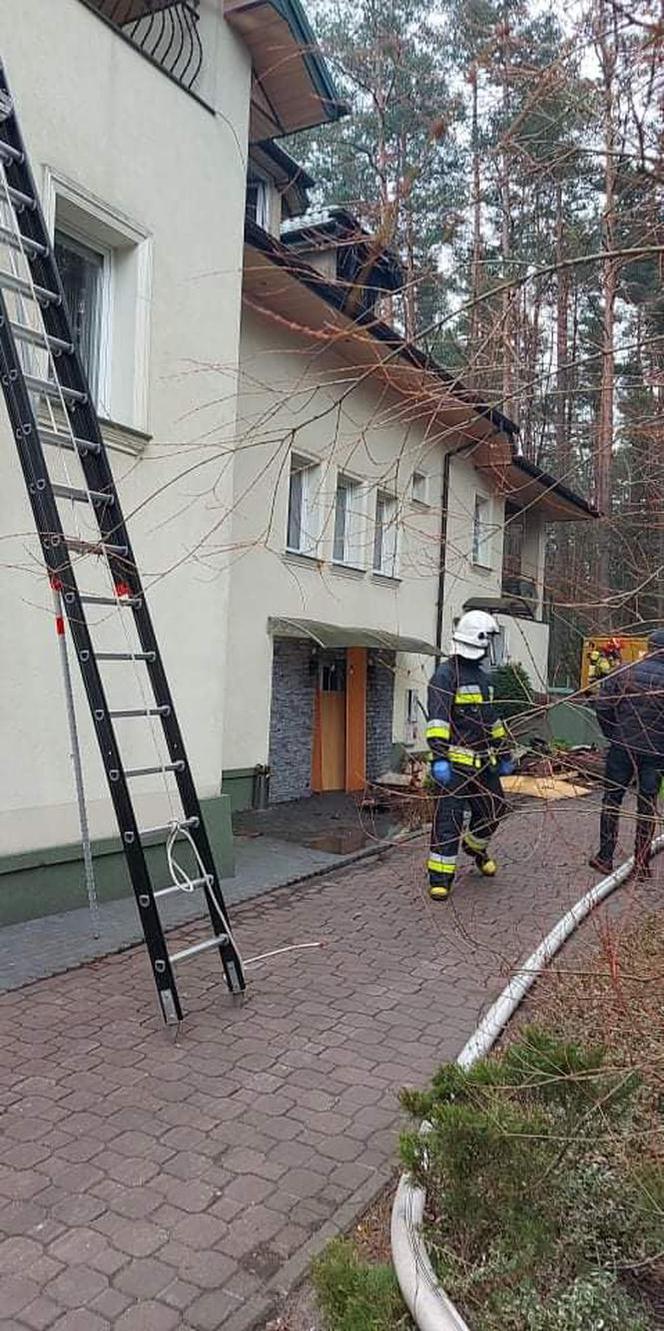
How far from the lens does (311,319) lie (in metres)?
9.89

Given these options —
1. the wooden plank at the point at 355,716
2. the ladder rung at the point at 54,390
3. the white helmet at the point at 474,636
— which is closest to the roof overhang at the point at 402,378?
the ladder rung at the point at 54,390

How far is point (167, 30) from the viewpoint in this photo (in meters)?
7.62

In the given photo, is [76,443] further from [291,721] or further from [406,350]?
[291,721]

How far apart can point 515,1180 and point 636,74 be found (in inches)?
121

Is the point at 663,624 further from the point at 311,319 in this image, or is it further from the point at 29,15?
the point at 311,319

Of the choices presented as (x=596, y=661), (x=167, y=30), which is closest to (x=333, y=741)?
(x=167, y=30)

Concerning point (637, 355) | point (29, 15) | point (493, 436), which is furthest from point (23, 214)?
point (637, 355)

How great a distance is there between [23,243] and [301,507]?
23.7 feet

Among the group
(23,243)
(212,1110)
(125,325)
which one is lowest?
(212,1110)

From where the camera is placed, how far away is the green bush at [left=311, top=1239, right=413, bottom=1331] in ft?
7.55

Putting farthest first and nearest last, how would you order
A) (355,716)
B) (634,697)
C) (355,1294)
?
(355,716)
(634,697)
(355,1294)

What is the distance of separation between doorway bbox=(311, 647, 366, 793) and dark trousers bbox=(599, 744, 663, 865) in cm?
571

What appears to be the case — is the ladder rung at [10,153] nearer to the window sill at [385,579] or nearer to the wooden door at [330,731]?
the wooden door at [330,731]

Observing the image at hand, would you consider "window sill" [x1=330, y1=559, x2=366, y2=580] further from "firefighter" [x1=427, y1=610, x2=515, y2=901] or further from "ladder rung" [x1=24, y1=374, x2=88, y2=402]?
"ladder rung" [x1=24, y1=374, x2=88, y2=402]
